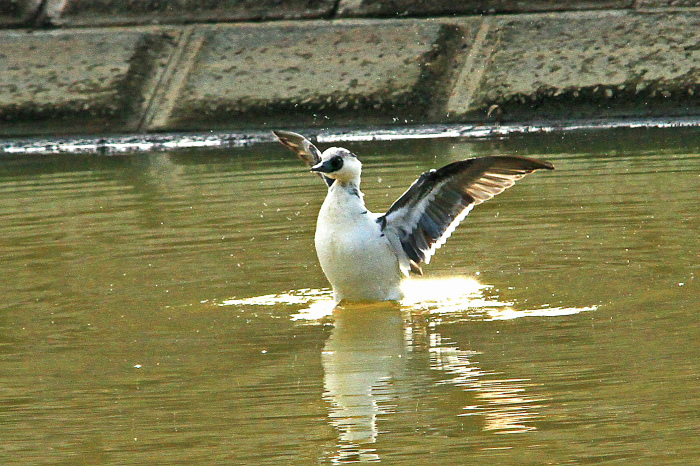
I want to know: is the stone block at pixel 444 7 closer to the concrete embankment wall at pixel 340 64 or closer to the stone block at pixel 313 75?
the concrete embankment wall at pixel 340 64

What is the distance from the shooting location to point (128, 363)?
4.21 metres

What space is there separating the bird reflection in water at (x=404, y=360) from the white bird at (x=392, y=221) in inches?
4.3

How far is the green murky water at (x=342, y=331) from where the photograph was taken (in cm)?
325

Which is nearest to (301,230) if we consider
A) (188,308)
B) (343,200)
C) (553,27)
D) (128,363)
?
(343,200)

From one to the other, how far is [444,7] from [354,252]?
6864mm

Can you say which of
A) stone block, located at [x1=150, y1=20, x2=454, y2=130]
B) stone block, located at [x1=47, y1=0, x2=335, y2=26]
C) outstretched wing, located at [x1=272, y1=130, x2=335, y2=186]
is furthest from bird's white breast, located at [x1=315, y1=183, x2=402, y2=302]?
stone block, located at [x1=47, y1=0, x2=335, y2=26]

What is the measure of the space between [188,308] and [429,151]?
4.53 meters

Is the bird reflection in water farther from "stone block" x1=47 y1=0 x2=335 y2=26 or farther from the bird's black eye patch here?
"stone block" x1=47 y1=0 x2=335 y2=26

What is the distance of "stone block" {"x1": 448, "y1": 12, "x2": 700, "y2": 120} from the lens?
1045 cm

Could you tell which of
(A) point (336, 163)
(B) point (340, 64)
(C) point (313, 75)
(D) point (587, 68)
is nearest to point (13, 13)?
(C) point (313, 75)

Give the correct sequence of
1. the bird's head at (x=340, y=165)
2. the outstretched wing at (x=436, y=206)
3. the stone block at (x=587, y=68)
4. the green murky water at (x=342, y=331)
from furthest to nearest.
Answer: the stone block at (x=587, y=68) < the bird's head at (x=340, y=165) < the outstretched wing at (x=436, y=206) < the green murky water at (x=342, y=331)

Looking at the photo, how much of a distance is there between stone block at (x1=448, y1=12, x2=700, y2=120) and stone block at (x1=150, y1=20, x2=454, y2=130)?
42cm

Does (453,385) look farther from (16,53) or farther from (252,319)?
(16,53)

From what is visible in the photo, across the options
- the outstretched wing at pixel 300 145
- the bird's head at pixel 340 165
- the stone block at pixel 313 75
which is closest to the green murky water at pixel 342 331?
the outstretched wing at pixel 300 145
